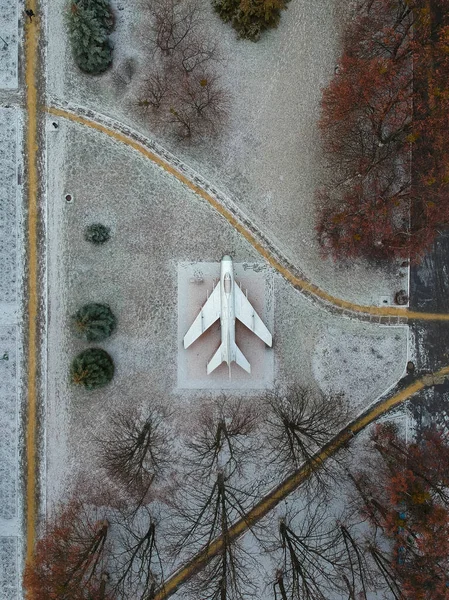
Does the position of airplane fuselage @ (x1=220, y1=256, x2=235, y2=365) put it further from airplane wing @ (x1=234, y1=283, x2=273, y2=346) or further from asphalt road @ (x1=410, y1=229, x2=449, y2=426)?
asphalt road @ (x1=410, y1=229, x2=449, y2=426)

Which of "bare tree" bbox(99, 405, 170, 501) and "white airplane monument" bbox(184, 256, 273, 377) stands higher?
"white airplane monument" bbox(184, 256, 273, 377)

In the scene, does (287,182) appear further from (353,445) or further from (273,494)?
(273,494)

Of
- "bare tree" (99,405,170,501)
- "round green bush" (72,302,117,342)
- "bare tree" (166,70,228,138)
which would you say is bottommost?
"bare tree" (99,405,170,501)

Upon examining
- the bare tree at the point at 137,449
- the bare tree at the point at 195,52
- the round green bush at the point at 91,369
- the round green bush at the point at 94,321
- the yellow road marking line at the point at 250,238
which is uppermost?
the bare tree at the point at 195,52

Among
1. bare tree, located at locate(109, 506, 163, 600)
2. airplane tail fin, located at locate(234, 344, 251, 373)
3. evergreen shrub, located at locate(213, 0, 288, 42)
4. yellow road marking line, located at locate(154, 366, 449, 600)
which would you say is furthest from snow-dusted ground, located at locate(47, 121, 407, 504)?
evergreen shrub, located at locate(213, 0, 288, 42)

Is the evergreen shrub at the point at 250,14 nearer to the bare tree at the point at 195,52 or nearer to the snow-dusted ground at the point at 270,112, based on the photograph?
the snow-dusted ground at the point at 270,112

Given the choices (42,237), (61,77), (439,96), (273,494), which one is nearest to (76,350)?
(42,237)

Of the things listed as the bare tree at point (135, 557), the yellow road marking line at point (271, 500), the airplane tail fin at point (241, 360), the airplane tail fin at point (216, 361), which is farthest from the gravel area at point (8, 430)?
the airplane tail fin at point (241, 360)
